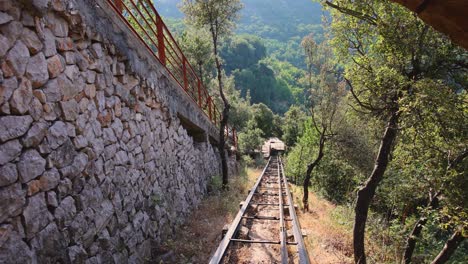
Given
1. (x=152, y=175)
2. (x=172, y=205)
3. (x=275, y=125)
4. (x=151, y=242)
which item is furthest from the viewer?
(x=275, y=125)

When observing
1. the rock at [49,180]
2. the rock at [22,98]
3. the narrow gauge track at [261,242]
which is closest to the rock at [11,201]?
the rock at [49,180]

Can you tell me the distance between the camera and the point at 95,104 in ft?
14.4

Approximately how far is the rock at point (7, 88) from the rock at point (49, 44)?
0.59 m

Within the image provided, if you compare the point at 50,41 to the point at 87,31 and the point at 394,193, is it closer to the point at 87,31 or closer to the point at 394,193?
the point at 87,31

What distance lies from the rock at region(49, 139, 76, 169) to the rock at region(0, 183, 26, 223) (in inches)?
21.0

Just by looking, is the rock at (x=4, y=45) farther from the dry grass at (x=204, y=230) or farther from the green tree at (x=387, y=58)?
the green tree at (x=387, y=58)

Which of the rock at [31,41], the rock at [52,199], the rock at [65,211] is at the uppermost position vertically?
the rock at [31,41]

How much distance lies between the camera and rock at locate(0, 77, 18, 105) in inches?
110

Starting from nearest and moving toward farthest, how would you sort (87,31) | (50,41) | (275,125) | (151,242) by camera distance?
1. (50,41)
2. (87,31)
3. (151,242)
4. (275,125)

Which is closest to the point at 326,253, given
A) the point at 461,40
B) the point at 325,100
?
the point at 461,40

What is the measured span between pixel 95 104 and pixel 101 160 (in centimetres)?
83

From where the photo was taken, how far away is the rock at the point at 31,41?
122 inches

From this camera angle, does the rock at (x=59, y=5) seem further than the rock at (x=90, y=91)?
No

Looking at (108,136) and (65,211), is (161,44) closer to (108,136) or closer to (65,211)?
(108,136)
